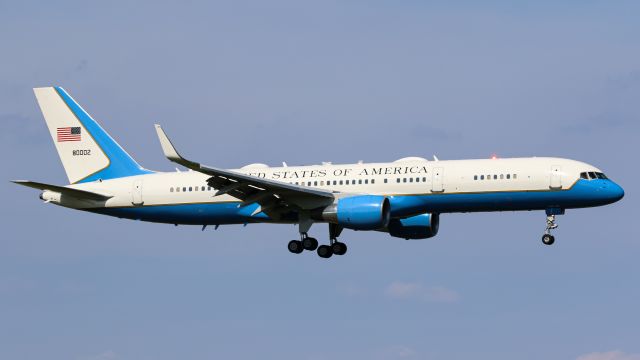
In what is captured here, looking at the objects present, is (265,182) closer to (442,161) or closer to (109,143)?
(442,161)

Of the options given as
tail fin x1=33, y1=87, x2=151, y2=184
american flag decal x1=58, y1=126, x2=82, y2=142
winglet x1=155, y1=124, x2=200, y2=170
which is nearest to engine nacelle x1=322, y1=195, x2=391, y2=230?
winglet x1=155, y1=124, x2=200, y2=170

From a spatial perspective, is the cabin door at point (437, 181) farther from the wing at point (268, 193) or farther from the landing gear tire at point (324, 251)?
the landing gear tire at point (324, 251)

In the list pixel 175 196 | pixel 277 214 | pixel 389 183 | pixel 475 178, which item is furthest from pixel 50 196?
pixel 475 178

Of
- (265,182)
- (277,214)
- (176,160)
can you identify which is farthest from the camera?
(277,214)

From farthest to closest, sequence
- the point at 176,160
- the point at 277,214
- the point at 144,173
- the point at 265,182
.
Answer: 1. the point at 144,173
2. the point at 277,214
3. the point at 265,182
4. the point at 176,160

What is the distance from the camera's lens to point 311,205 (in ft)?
219

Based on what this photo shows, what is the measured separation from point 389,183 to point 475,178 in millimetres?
4392

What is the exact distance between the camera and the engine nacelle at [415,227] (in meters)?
71.2

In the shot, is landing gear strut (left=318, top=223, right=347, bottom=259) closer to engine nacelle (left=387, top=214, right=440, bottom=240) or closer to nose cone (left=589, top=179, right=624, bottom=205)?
engine nacelle (left=387, top=214, right=440, bottom=240)

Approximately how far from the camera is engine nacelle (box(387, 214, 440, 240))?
234 ft

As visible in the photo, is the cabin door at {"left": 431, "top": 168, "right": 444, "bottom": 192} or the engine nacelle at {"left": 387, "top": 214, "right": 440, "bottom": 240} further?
the engine nacelle at {"left": 387, "top": 214, "right": 440, "bottom": 240}

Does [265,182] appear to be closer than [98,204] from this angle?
Yes

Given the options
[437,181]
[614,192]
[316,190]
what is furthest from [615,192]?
[316,190]

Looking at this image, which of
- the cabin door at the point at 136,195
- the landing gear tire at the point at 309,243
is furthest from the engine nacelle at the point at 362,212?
the cabin door at the point at 136,195
